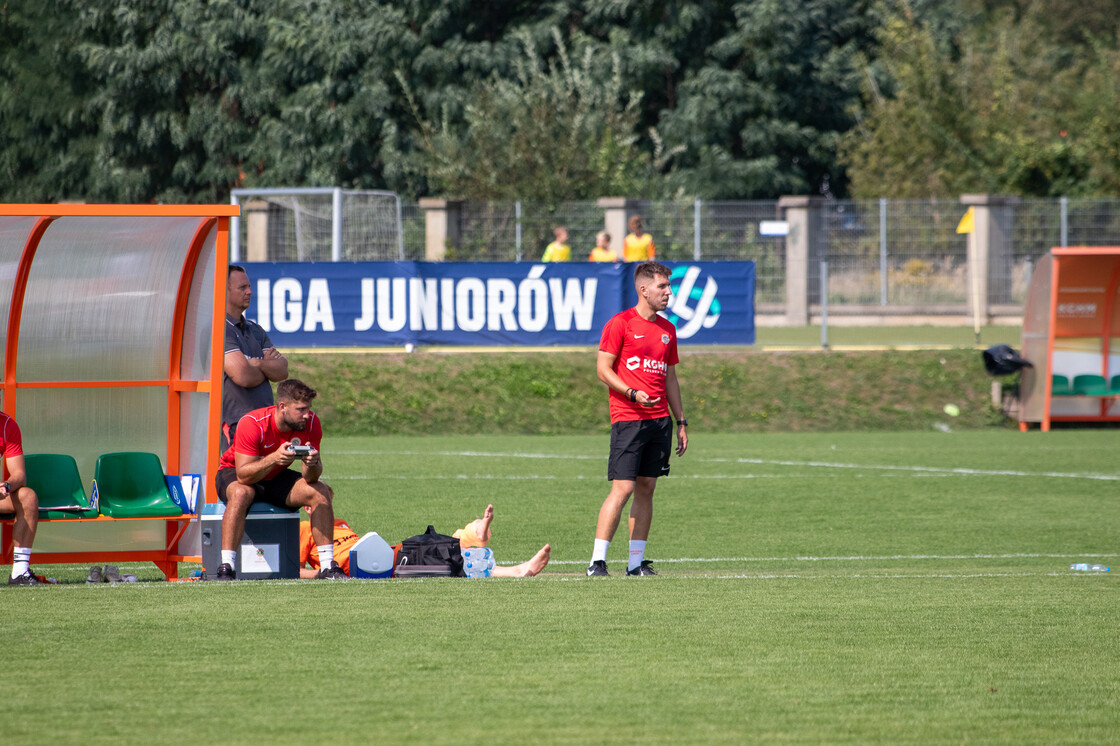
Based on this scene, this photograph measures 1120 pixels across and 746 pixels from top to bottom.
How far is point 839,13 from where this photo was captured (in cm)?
4816

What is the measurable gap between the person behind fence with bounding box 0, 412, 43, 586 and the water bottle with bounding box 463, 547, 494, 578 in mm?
2606

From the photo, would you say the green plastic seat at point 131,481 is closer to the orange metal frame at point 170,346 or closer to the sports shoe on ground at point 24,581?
the orange metal frame at point 170,346

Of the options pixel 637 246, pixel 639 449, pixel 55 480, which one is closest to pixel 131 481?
pixel 55 480

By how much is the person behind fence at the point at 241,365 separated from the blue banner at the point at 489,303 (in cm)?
1218

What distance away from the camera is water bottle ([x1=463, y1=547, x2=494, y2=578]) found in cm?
910

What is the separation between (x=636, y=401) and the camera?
873 centimetres

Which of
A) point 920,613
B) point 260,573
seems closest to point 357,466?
point 260,573

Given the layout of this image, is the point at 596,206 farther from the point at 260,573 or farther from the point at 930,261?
the point at 260,573

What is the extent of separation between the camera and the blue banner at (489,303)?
21.9 metres

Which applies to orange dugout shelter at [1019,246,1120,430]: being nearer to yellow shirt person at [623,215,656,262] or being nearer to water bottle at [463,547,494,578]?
yellow shirt person at [623,215,656,262]

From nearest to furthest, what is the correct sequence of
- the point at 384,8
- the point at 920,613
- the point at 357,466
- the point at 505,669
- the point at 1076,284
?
the point at 505,669 → the point at 920,613 → the point at 357,466 → the point at 1076,284 → the point at 384,8

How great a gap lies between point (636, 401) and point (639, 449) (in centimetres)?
34

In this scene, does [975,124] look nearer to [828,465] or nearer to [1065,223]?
[1065,223]

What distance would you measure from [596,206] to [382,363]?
940 centimetres
